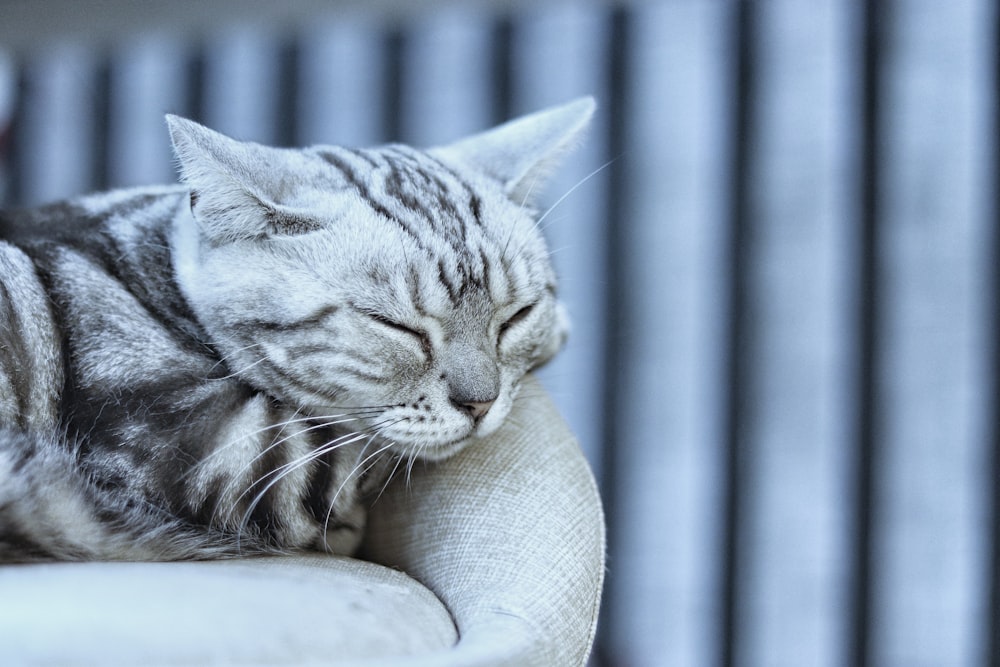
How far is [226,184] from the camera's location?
0.82m

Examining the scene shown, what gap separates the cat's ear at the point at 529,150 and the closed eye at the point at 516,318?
0.15 meters

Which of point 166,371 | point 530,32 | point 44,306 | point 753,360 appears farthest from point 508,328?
point 530,32

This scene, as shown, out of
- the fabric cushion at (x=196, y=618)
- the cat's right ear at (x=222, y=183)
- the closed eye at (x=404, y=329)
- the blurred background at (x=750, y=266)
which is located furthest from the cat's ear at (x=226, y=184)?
the blurred background at (x=750, y=266)

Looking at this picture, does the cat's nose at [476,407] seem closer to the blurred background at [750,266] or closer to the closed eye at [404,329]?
the closed eye at [404,329]

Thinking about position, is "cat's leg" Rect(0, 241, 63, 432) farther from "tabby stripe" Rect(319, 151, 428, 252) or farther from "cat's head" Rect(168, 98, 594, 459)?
"tabby stripe" Rect(319, 151, 428, 252)

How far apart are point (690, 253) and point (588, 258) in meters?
0.21

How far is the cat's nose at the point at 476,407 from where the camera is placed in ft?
2.83

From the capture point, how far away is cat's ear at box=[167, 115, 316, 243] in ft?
2.67

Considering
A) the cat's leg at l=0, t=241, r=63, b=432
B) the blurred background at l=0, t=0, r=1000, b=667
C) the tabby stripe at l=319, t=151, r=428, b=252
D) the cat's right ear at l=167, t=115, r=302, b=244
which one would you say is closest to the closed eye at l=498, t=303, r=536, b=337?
the tabby stripe at l=319, t=151, r=428, b=252

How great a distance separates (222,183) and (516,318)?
31cm

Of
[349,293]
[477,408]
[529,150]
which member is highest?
[529,150]

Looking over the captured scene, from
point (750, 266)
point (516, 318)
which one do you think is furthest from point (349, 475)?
point (750, 266)

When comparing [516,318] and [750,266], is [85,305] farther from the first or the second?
[750,266]

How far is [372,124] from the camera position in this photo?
213 centimetres
